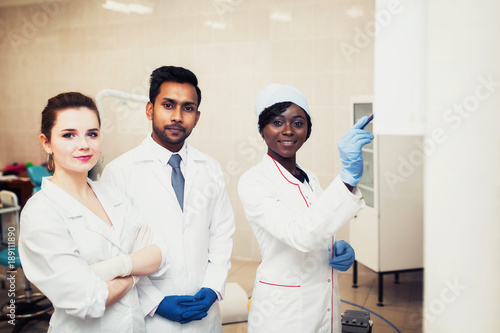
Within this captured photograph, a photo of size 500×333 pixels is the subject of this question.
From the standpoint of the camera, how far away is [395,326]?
121 inches

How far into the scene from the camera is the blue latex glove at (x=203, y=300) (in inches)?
60.9

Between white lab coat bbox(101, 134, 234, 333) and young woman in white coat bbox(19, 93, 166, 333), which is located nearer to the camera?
young woman in white coat bbox(19, 93, 166, 333)

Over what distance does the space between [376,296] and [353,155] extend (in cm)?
272

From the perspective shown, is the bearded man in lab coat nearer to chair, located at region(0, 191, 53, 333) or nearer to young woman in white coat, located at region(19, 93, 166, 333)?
young woman in white coat, located at region(19, 93, 166, 333)

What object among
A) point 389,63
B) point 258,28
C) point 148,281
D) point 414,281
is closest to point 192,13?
point 258,28

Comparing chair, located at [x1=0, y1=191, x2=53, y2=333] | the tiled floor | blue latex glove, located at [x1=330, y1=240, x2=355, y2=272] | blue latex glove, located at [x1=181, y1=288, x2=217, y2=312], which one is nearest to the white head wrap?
blue latex glove, located at [x1=330, y1=240, x2=355, y2=272]

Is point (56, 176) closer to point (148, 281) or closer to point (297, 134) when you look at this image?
point (148, 281)

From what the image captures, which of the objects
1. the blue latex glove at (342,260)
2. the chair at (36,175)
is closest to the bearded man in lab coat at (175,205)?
the blue latex glove at (342,260)

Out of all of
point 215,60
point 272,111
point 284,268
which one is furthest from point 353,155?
point 215,60

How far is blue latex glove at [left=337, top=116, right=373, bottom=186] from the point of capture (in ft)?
4.17

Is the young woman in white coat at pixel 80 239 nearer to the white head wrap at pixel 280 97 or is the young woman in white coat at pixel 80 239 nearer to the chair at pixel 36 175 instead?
the white head wrap at pixel 280 97

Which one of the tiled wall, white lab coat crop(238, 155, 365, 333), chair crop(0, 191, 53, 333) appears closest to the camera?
white lab coat crop(238, 155, 365, 333)

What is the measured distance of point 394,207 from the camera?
344 cm

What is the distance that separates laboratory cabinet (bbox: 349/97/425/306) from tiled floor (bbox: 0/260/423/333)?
0.15m
